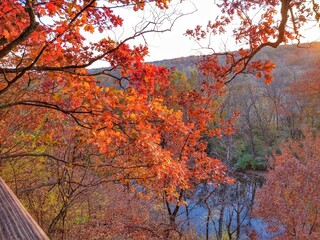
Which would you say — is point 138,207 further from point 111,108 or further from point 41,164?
point 111,108

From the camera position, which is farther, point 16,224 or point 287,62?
point 287,62

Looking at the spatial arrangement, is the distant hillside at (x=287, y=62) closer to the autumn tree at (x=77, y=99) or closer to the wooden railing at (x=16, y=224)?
the autumn tree at (x=77, y=99)

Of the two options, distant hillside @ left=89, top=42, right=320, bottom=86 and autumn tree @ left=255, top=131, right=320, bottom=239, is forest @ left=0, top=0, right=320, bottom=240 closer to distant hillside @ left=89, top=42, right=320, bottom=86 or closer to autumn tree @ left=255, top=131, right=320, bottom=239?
autumn tree @ left=255, top=131, right=320, bottom=239

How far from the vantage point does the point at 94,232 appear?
8.02 metres

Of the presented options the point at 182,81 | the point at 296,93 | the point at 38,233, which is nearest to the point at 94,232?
the point at 38,233

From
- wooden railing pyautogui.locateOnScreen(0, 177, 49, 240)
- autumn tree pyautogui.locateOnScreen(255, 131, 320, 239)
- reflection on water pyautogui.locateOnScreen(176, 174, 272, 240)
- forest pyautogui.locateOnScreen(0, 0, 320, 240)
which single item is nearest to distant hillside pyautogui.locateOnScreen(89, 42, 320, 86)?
Answer: reflection on water pyautogui.locateOnScreen(176, 174, 272, 240)

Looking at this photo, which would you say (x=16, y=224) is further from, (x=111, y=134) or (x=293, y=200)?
(x=293, y=200)

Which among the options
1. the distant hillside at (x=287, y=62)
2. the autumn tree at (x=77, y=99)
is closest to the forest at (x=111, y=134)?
the autumn tree at (x=77, y=99)

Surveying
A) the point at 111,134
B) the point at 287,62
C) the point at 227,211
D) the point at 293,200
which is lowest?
the point at 227,211

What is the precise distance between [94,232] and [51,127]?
3168mm

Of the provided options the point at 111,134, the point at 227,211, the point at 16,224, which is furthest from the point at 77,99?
the point at 227,211

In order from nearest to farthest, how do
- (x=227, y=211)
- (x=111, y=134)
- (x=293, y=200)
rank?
(x=111, y=134) < (x=293, y=200) < (x=227, y=211)

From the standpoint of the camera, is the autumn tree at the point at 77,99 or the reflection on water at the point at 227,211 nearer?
the autumn tree at the point at 77,99

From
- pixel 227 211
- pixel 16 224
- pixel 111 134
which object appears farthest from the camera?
pixel 227 211
